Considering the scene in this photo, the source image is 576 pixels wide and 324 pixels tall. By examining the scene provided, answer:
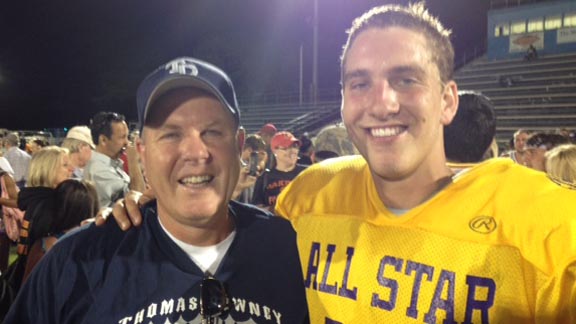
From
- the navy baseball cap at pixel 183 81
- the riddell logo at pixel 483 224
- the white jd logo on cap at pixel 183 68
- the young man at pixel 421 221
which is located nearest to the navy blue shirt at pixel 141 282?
the young man at pixel 421 221

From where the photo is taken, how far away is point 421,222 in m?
1.64

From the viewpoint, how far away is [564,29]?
66.6 ft

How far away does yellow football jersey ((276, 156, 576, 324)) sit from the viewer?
1.40m

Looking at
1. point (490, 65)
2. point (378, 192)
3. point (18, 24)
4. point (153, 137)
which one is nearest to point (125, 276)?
point (153, 137)

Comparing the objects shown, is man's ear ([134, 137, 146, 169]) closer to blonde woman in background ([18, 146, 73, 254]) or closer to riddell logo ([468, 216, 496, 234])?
riddell logo ([468, 216, 496, 234])

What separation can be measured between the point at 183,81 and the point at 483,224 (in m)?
1.08

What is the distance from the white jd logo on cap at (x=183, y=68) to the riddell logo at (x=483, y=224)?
103 cm

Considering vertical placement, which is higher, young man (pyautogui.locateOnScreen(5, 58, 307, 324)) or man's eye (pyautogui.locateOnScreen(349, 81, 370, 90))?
man's eye (pyautogui.locateOnScreen(349, 81, 370, 90))

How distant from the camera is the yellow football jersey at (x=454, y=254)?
1403mm

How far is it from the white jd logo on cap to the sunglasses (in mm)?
649

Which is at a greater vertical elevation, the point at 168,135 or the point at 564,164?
the point at 168,135

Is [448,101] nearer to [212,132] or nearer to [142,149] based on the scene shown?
→ [212,132]

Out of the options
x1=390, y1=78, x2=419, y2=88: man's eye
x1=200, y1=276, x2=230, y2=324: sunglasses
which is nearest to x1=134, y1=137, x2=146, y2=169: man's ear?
x1=200, y1=276, x2=230, y2=324: sunglasses

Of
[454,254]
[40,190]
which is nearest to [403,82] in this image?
[454,254]
